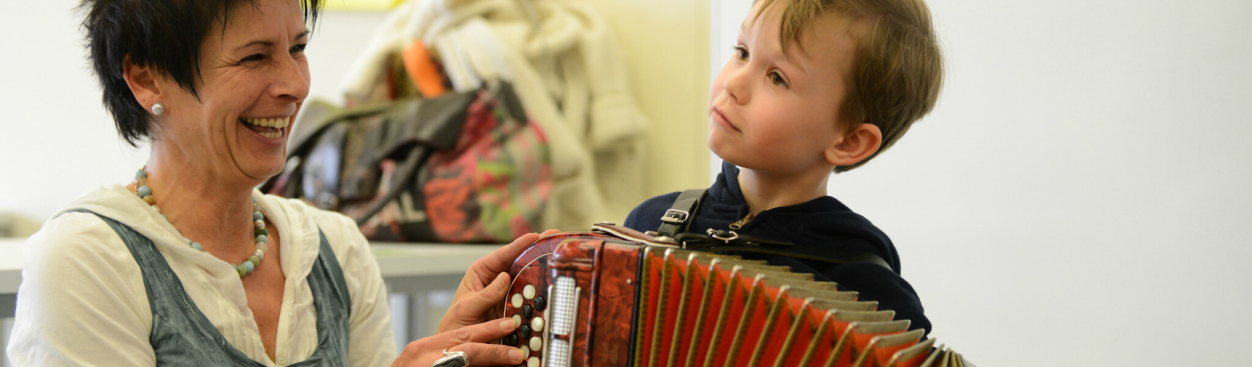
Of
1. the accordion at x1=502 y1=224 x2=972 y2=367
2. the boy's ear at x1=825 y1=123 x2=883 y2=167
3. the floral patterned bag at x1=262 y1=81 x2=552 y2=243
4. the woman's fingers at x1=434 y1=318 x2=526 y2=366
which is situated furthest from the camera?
the floral patterned bag at x1=262 y1=81 x2=552 y2=243

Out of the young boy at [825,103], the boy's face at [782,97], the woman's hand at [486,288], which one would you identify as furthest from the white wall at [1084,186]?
the woman's hand at [486,288]

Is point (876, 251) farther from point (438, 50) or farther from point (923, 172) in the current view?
point (438, 50)

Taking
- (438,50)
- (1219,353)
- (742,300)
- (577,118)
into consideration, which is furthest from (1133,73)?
(438,50)

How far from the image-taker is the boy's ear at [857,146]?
910mm

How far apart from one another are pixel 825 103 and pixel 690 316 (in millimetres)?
288

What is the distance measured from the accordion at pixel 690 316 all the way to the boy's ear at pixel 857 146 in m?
0.18

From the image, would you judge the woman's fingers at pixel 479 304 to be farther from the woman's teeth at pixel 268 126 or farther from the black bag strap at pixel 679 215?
the woman's teeth at pixel 268 126

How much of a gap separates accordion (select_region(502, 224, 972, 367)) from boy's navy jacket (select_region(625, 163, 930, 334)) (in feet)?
0.25

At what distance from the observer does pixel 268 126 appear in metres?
1.04

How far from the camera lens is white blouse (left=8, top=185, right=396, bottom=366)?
0.87 m

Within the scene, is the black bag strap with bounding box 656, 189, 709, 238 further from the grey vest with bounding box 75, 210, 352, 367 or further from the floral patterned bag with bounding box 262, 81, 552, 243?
the floral patterned bag with bounding box 262, 81, 552, 243

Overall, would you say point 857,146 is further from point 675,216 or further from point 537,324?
point 537,324

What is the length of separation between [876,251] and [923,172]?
610mm

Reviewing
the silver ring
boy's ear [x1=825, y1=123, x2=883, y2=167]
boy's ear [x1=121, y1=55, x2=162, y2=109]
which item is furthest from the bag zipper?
boy's ear [x1=121, y1=55, x2=162, y2=109]
